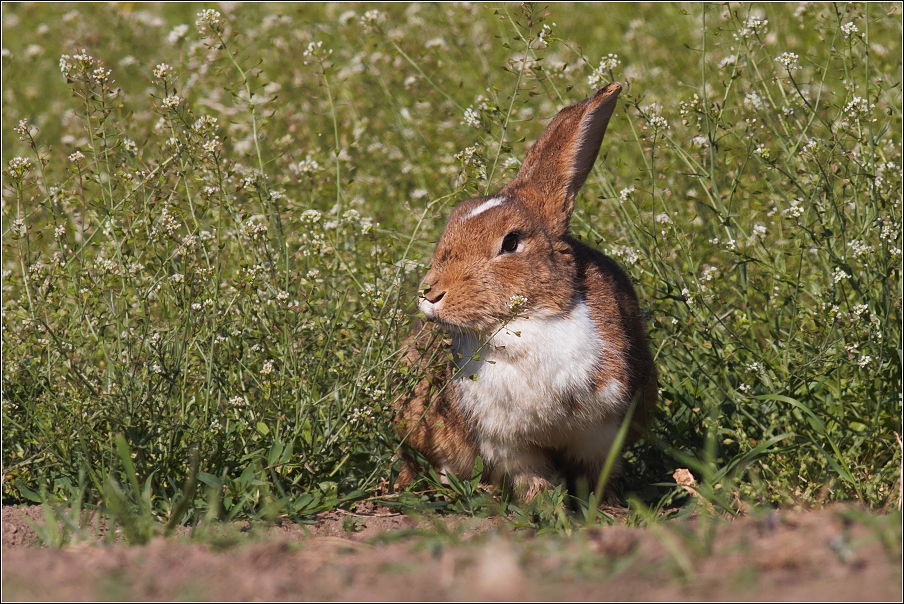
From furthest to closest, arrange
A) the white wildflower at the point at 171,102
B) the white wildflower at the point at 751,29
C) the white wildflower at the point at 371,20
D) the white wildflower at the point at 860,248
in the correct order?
the white wildflower at the point at 371,20 → the white wildflower at the point at 751,29 → the white wildflower at the point at 860,248 → the white wildflower at the point at 171,102

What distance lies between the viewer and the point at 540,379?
12.8 feet

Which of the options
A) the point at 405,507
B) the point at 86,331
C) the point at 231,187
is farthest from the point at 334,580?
the point at 231,187

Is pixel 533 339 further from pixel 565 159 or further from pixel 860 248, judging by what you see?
pixel 860 248

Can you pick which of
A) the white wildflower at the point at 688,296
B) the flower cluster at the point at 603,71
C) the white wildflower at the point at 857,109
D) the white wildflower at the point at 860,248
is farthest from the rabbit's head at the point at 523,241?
the white wildflower at the point at 860,248

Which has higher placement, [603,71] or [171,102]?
[603,71]

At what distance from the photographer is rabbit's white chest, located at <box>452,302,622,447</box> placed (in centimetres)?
391

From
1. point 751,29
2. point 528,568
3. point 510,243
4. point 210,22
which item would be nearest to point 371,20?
point 210,22

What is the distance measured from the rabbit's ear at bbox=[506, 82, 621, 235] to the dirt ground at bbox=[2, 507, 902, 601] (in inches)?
70.1

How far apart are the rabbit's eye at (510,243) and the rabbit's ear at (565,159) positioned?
0.19 meters

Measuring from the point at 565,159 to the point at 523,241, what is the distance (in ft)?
1.39

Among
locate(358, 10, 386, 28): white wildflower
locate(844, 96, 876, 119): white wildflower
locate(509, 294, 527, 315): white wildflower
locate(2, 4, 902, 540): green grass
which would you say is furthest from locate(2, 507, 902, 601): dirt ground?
locate(358, 10, 386, 28): white wildflower

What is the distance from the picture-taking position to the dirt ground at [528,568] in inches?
92.9

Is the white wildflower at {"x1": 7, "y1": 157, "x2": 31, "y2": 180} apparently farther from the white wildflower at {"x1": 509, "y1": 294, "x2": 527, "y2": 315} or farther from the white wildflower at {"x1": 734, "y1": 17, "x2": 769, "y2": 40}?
the white wildflower at {"x1": 734, "y1": 17, "x2": 769, "y2": 40}

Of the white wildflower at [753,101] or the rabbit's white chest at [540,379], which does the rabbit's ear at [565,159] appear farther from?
the white wildflower at [753,101]
